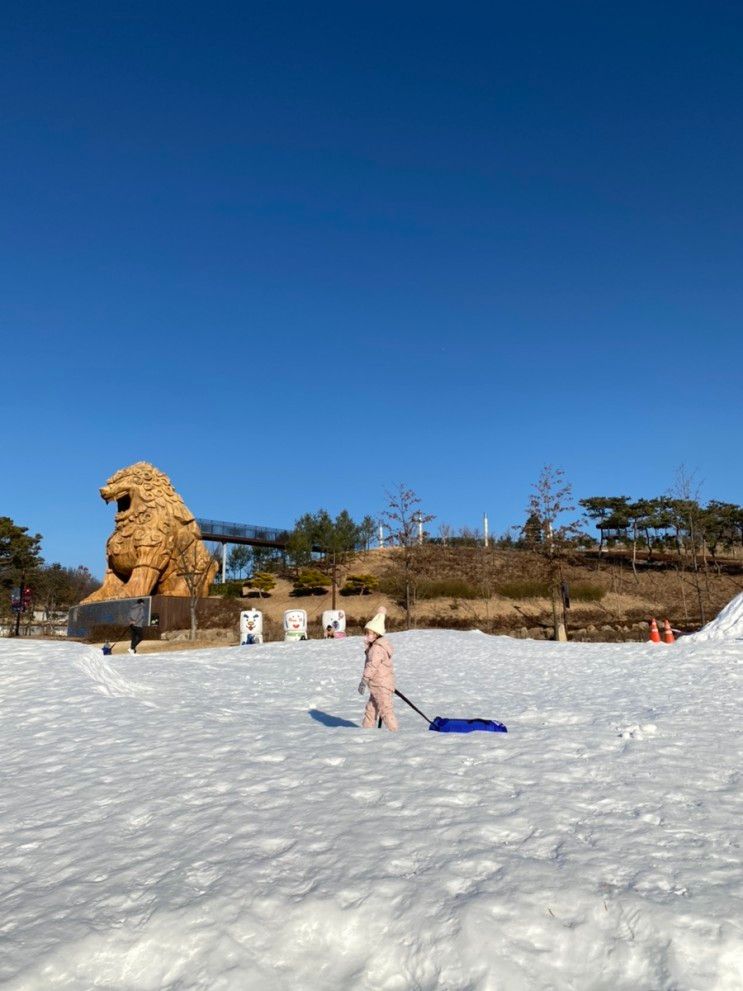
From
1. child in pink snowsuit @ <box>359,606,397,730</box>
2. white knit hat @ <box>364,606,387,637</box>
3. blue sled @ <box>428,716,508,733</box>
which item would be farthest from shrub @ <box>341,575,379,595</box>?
blue sled @ <box>428,716,508,733</box>

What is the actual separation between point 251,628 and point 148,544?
856 centimetres

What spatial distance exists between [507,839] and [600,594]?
43826 millimetres

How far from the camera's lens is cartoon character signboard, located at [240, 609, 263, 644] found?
88.7 ft

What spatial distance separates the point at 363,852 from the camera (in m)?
4.46

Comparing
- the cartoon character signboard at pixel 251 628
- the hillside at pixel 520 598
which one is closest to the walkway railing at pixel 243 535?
the hillside at pixel 520 598

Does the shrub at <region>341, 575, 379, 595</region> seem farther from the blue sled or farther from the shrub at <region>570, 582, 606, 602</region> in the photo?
the blue sled

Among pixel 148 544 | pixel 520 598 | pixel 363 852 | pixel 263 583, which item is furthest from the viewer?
pixel 263 583

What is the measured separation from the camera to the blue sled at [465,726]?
322 inches

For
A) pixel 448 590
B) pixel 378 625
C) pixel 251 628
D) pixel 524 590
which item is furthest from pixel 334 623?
pixel 524 590

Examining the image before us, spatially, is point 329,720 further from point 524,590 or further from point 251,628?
point 524,590

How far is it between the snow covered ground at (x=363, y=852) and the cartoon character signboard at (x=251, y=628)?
17.6 m

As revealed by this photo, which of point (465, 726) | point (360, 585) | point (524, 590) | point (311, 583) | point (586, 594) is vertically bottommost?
point (465, 726)

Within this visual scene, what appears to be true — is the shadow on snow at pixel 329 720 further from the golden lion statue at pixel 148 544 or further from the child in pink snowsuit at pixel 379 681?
the golden lion statue at pixel 148 544

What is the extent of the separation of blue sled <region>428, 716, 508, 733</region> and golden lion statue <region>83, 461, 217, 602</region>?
988 inches
